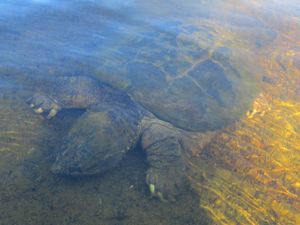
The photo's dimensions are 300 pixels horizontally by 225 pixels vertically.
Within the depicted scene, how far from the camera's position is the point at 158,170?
12.3 ft

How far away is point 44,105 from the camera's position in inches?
174

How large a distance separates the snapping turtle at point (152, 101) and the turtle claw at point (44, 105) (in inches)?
0.6

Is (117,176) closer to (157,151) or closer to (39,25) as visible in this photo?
(157,151)

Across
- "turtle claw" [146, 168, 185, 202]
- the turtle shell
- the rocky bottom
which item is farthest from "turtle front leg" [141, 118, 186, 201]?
the turtle shell

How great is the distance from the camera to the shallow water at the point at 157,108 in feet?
11.2

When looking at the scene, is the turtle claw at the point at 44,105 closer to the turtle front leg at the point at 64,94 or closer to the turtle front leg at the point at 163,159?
the turtle front leg at the point at 64,94

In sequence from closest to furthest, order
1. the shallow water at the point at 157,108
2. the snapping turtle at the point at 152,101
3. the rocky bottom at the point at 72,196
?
the rocky bottom at the point at 72,196, the shallow water at the point at 157,108, the snapping turtle at the point at 152,101

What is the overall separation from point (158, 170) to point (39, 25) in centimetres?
455

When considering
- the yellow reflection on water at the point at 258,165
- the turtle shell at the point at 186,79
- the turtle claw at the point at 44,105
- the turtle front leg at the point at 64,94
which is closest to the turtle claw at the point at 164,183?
the yellow reflection on water at the point at 258,165

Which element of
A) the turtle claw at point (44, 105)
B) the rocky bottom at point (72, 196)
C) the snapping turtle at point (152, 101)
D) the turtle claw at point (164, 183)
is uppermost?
the snapping turtle at point (152, 101)

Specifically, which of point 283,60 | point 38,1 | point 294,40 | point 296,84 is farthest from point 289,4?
point 38,1

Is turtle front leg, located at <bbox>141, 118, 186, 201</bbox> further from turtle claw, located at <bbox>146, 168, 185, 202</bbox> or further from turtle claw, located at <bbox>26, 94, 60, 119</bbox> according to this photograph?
turtle claw, located at <bbox>26, 94, 60, 119</bbox>

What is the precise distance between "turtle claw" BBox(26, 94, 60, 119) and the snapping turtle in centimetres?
1

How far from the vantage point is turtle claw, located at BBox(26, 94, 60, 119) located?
4387 mm
